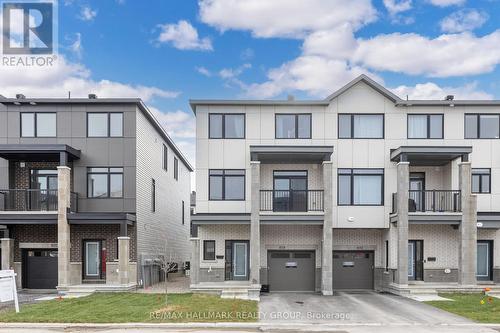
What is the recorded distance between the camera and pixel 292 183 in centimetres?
2253

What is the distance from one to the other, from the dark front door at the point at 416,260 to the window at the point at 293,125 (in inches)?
295

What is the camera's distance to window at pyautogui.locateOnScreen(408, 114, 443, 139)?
2225cm

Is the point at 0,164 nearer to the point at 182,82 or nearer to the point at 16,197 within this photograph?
the point at 16,197

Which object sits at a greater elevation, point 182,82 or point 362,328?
point 182,82

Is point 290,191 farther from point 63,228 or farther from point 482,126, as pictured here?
point 63,228

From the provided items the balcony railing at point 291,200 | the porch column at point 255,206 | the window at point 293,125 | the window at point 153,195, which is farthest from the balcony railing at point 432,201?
the window at point 153,195

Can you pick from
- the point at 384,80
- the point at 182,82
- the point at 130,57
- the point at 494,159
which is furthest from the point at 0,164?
the point at 494,159

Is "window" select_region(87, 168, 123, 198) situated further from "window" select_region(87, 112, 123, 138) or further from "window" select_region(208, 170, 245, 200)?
"window" select_region(208, 170, 245, 200)

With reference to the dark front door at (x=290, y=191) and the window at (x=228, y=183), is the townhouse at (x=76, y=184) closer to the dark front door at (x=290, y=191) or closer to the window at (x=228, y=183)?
the window at (x=228, y=183)

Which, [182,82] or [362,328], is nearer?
[362,328]

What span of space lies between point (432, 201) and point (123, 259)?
14912 mm

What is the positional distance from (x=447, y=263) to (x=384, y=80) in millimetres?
9567

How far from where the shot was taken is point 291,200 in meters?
21.7

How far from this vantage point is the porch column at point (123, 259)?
68.9 feet
